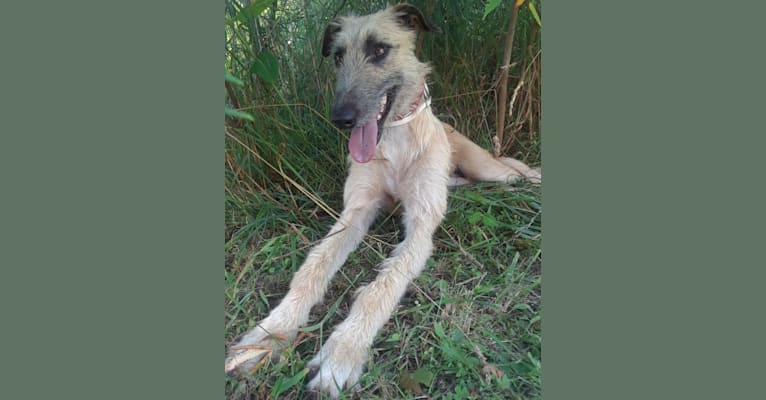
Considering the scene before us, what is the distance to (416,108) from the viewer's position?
13.9 feet

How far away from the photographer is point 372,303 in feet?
11.5

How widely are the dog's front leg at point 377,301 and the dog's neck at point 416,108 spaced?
576mm

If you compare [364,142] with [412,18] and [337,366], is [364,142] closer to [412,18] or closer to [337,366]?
[412,18]

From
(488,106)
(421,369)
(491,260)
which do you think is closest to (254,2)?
(488,106)

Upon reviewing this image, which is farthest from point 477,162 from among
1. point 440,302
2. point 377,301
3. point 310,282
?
point 310,282

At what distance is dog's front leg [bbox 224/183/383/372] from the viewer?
332cm

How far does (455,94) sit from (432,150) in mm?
530

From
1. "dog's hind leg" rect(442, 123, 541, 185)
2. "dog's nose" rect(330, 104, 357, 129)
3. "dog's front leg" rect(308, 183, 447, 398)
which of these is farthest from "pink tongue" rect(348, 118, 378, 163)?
"dog's hind leg" rect(442, 123, 541, 185)

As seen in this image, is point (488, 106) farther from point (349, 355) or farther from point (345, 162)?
point (349, 355)

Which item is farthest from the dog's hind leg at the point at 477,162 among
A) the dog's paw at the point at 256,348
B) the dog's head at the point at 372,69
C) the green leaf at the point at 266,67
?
the dog's paw at the point at 256,348

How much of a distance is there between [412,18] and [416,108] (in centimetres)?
74

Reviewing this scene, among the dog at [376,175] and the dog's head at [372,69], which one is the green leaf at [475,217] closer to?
the dog at [376,175]

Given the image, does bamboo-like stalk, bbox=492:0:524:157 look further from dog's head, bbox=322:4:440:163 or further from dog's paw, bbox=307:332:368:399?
dog's paw, bbox=307:332:368:399

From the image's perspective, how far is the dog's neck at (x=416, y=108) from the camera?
419 cm
